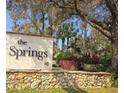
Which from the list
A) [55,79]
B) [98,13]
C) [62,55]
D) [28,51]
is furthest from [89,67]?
[28,51]

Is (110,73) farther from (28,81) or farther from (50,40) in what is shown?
(28,81)

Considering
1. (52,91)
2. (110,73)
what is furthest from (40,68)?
→ (110,73)

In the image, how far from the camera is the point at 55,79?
21.5 ft

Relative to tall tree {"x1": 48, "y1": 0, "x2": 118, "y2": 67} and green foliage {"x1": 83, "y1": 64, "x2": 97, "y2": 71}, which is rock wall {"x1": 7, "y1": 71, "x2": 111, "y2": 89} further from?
green foliage {"x1": 83, "y1": 64, "x2": 97, "y2": 71}

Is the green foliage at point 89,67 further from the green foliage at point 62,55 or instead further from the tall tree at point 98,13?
the tall tree at point 98,13

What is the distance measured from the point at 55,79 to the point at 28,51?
812 mm

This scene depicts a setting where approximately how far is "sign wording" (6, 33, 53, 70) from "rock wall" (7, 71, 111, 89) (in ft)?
1.04

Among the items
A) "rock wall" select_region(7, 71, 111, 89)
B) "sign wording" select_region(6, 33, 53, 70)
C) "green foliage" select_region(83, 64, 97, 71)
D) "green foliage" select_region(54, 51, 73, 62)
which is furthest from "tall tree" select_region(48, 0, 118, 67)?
"green foliage" select_region(54, 51, 73, 62)

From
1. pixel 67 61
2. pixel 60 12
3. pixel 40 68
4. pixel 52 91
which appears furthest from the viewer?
pixel 67 61

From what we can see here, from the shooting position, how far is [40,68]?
668 cm

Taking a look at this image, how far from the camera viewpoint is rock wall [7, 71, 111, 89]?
19.6 feet

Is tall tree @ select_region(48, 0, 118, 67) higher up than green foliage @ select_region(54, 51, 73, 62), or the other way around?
Answer: tall tree @ select_region(48, 0, 118, 67)

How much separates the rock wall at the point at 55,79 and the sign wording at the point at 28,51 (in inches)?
12.4
